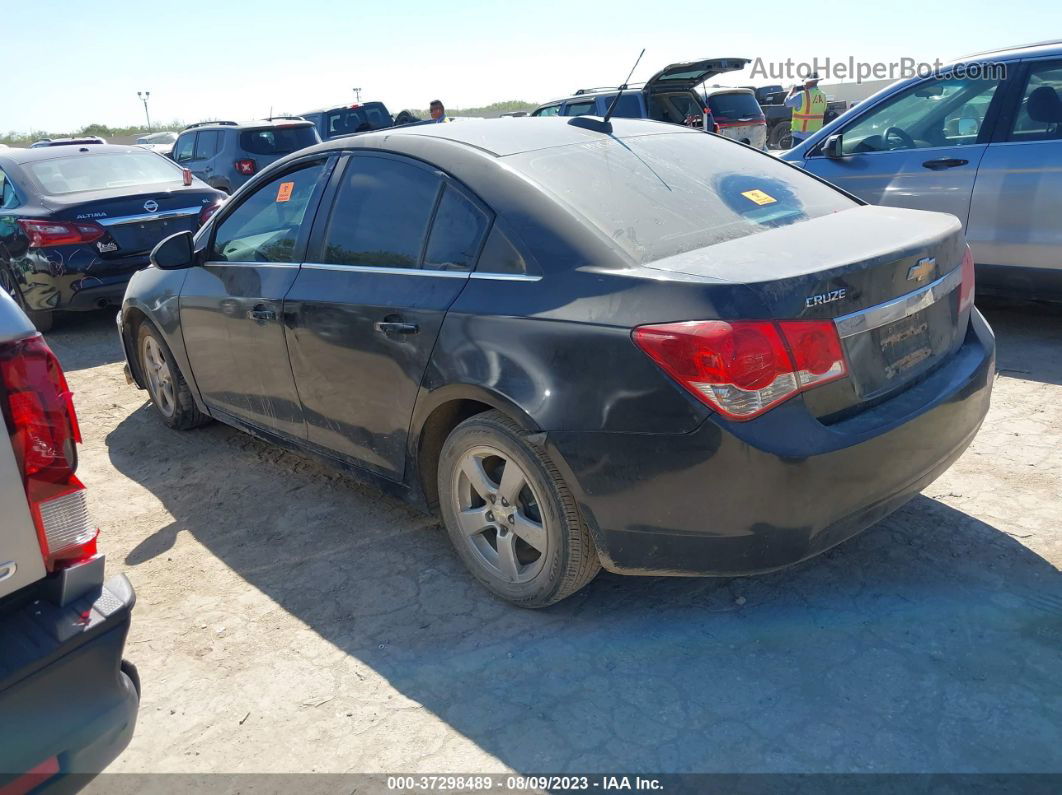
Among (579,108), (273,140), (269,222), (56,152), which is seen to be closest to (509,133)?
(269,222)

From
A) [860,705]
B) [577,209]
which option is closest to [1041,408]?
[860,705]

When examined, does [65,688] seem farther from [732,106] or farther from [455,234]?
[732,106]

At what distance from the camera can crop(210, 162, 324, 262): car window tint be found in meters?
3.87

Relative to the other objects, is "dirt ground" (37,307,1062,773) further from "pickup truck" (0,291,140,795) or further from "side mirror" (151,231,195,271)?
"side mirror" (151,231,195,271)

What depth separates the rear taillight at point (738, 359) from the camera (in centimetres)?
241

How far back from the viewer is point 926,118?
5949mm

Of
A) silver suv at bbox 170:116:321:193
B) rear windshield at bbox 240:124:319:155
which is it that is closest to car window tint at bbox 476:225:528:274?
silver suv at bbox 170:116:321:193

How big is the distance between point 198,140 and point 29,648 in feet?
46.0

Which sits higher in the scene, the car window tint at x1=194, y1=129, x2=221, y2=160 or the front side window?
the car window tint at x1=194, y1=129, x2=221, y2=160

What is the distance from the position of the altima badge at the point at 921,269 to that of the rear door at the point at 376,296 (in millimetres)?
1408

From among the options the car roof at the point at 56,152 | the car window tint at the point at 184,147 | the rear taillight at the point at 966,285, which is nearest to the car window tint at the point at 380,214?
the rear taillight at the point at 966,285

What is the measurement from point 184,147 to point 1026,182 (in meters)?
13.2

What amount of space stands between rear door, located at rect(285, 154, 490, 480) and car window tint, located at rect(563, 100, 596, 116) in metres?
11.7

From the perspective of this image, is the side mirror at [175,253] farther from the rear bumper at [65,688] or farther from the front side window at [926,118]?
the front side window at [926,118]
